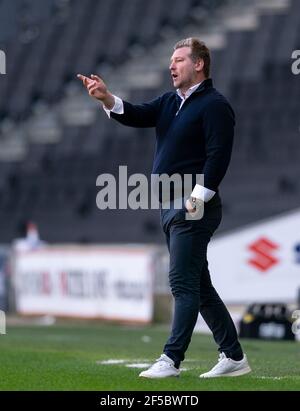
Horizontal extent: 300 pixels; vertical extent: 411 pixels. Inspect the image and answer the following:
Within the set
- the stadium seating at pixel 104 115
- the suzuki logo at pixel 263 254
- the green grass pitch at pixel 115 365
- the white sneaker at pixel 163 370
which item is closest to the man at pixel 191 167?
the white sneaker at pixel 163 370

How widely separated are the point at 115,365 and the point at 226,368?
1.18 meters

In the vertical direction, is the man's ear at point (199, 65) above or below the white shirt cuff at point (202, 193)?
above

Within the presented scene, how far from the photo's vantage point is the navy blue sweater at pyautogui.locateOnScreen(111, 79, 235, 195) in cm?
639

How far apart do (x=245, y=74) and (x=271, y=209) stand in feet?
13.4

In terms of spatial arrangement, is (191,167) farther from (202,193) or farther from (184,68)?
(184,68)

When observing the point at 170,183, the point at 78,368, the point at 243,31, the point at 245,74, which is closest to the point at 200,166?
the point at 170,183

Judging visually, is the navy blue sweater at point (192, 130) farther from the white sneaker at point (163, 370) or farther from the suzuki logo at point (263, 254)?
the suzuki logo at point (263, 254)

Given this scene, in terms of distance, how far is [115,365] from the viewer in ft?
25.2

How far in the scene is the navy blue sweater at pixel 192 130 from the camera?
21.0 feet

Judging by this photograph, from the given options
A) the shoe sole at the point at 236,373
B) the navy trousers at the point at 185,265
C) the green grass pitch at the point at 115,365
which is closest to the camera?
the green grass pitch at the point at 115,365

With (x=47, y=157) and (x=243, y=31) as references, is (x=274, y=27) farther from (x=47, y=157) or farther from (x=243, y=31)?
(x=47, y=157)

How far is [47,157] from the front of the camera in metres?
24.8

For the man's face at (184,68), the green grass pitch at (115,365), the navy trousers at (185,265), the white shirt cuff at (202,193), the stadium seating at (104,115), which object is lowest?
the green grass pitch at (115,365)

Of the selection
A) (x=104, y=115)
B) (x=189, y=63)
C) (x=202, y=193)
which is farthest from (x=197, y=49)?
(x=104, y=115)
